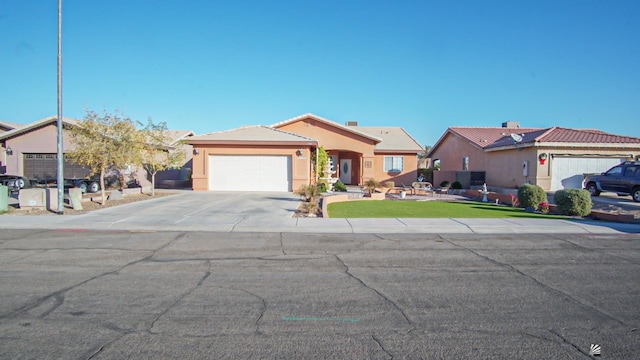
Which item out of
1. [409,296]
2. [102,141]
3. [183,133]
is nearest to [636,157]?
[409,296]

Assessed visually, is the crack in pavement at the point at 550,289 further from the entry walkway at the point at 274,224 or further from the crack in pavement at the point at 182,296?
the crack in pavement at the point at 182,296

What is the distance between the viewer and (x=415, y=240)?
10.5 m

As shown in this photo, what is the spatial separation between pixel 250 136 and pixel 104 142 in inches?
380

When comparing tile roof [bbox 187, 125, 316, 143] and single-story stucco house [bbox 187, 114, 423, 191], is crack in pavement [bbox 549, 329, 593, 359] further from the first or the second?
tile roof [bbox 187, 125, 316, 143]

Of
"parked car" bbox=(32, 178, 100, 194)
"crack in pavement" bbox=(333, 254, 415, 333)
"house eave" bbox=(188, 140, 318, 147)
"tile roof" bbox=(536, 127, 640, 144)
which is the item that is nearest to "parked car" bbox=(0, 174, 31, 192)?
"parked car" bbox=(32, 178, 100, 194)

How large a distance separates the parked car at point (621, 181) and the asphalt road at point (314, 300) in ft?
40.2

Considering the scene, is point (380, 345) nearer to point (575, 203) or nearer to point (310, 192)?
point (310, 192)

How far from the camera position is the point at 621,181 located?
65.9 feet

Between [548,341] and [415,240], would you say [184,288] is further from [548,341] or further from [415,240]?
[415,240]

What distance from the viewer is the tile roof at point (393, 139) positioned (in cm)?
3316

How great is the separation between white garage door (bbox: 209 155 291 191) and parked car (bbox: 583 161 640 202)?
55.9ft

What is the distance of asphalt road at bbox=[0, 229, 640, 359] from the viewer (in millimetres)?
4242

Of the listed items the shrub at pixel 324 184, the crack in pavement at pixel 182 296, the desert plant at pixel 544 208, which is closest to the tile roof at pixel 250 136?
the shrub at pixel 324 184

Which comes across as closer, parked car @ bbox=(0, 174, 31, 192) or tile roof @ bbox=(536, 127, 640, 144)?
parked car @ bbox=(0, 174, 31, 192)
